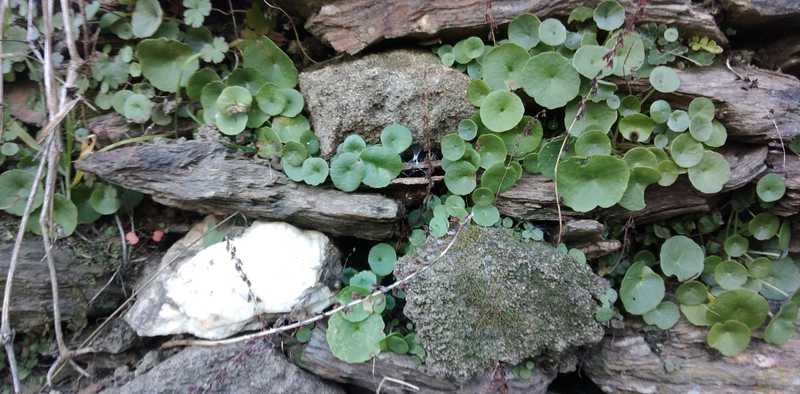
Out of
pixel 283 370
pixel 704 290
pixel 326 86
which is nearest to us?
pixel 283 370

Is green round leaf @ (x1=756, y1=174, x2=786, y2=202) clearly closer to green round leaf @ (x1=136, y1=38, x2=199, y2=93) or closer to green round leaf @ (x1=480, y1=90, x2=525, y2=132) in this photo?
green round leaf @ (x1=480, y1=90, x2=525, y2=132)

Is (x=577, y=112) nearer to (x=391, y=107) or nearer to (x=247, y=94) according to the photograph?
(x=391, y=107)

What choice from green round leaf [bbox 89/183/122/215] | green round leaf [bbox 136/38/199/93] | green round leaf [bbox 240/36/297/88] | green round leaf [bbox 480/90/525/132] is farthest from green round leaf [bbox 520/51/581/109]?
green round leaf [bbox 89/183/122/215]

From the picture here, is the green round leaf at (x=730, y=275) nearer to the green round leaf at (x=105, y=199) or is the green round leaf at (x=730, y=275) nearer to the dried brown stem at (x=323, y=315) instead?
the dried brown stem at (x=323, y=315)

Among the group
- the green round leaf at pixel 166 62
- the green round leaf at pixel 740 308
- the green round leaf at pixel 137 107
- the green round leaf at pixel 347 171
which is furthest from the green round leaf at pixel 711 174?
the green round leaf at pixel 137 107

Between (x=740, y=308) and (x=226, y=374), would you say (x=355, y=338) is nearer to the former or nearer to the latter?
(x=226, y=374)

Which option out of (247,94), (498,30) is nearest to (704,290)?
(498,30)

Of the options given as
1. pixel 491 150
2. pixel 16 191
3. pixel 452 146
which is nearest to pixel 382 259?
pixel 452 146
